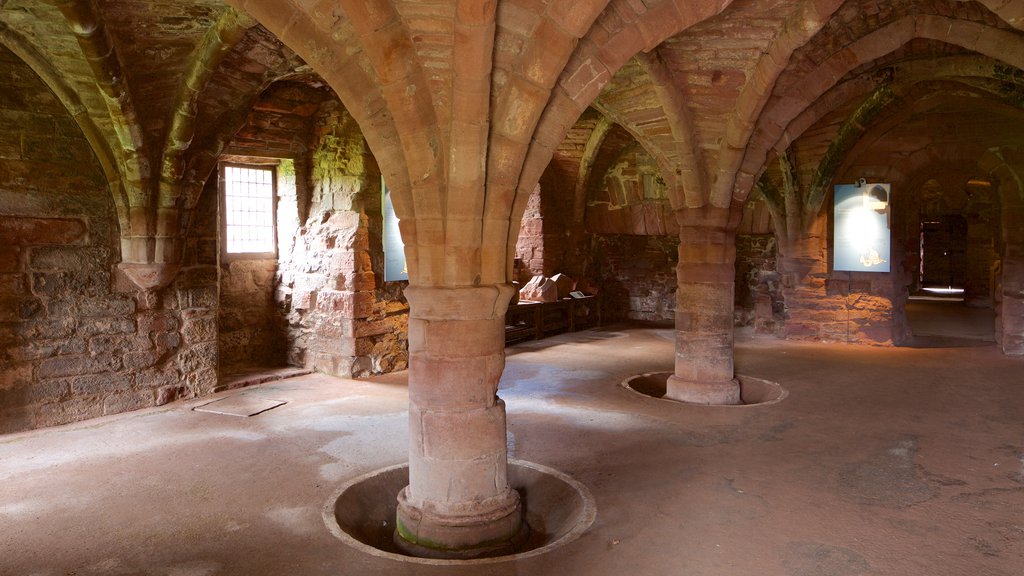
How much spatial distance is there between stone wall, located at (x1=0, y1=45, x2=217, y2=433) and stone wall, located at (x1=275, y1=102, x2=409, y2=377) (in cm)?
161

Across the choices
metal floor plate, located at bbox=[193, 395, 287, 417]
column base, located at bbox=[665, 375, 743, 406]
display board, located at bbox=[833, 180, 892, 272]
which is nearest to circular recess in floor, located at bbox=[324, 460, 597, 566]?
metal floor plate, located at bbox=[193, 395, 287, 417]

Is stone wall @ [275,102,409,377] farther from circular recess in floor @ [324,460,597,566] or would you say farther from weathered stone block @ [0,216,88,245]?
circular recess in floor @ [324,460,597,566]

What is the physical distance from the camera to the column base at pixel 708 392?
21.9 ft

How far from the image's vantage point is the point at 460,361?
356 cm

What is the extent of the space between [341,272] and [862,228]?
739cm

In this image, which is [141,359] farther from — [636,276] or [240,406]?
[636,276]

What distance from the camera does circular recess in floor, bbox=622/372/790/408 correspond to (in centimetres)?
693

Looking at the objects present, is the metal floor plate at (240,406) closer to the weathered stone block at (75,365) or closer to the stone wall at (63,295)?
the stone wall at (63,295)

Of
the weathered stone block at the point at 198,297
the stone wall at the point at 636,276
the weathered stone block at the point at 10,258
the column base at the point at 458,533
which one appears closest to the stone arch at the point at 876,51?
the column base at the point at 458,533

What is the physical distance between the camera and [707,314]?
22.2 feet

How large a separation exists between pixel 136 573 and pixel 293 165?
565 cm

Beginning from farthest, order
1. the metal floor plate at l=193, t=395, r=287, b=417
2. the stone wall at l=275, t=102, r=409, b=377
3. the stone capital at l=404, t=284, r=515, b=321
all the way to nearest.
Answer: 1. the stone wall at l=275, t=102, r=409, b=377
2. the metal floor plate at l=193, t=395, r=287, b=417
3. the stone capital at l=404, t=284, r=515, b=321

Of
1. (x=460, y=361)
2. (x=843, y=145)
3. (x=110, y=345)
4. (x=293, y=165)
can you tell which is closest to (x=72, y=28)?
(x=110, y=345)

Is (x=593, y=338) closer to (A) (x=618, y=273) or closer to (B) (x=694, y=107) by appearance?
(A) (x=618, y=273)
